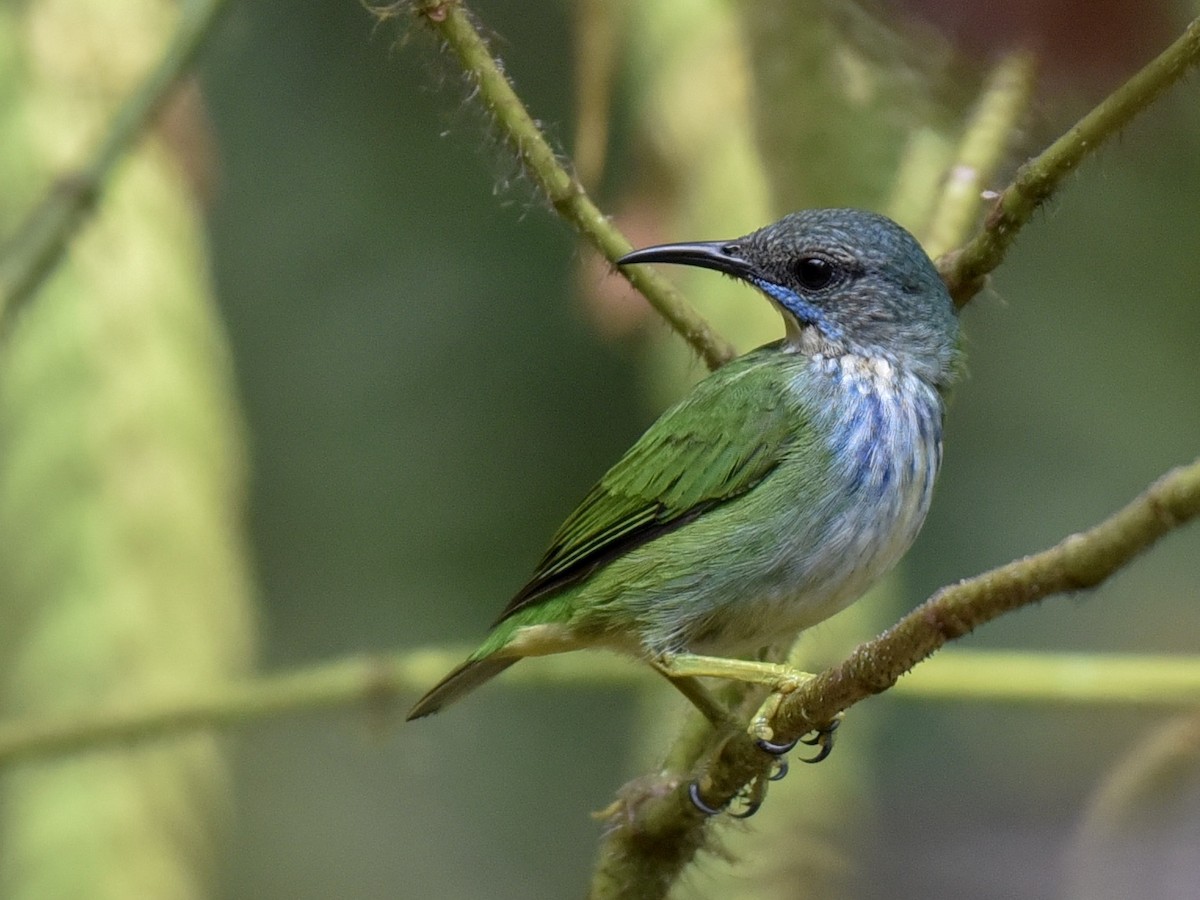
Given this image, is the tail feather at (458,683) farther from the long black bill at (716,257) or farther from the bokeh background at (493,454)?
the bokeh background at (493,454)

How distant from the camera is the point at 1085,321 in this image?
16.7 feet

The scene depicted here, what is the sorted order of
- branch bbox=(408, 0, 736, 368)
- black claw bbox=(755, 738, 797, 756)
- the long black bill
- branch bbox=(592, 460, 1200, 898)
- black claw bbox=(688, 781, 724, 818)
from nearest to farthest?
branch bbox=(592, 460, 1200, 898) → black claw bbox=(755, 738, 797, 756) → black claw bbox=(688, 781, 724, 818) → branch bbox=(408, 0, 736, 368) → the long black bill

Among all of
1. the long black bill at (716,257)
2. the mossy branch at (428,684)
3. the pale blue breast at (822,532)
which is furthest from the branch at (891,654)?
the long black bill at (716,257)

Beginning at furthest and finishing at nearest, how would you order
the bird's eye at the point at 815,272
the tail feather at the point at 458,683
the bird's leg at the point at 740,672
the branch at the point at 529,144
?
the bird's eye at the point at 815,272 < the tail feather at the point at 458,683 < the bird's leg at the point at 740,672 < the branch at the point at 529,144

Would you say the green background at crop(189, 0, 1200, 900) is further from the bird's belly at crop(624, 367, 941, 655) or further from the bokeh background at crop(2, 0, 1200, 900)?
the bird's belly at crop(624, 367, 941, 655)

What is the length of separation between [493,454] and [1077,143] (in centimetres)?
353

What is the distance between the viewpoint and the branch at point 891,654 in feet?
3.69

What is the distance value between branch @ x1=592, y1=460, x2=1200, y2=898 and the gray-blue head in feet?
3.57

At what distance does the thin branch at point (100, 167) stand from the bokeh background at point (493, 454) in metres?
1.54

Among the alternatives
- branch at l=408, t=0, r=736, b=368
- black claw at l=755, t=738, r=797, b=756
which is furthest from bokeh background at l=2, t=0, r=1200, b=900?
black claw at l=755, t=738, r=797, b=756

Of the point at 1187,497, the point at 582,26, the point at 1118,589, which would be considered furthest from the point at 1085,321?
the point at 1187,497

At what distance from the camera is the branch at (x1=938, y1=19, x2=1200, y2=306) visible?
181 centimetres

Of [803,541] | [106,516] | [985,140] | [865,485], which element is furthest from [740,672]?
[106,516]

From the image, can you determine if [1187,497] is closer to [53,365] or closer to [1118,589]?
[53,365]
